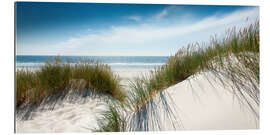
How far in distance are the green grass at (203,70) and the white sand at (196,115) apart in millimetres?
110

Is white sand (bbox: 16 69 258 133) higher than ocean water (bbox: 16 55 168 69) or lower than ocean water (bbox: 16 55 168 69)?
lower

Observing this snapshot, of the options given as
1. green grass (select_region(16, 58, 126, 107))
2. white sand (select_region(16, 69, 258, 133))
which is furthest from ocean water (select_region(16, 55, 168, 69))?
white sand (select_region(16, 69, 258, 133))

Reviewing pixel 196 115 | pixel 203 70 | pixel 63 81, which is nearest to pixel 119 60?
pixel 63 81

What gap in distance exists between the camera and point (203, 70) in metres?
2.04

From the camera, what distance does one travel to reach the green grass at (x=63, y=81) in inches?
86.9

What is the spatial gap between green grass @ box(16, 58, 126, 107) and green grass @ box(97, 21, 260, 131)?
61 cm

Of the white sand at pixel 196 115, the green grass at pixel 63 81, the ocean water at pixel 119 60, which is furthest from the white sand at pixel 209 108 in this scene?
the green grass at pixel 63 81

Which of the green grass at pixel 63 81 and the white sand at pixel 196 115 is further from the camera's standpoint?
the green grass at pixel 63 81

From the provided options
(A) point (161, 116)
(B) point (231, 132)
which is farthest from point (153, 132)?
(B) point (231, 132)

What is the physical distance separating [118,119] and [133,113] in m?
0.17

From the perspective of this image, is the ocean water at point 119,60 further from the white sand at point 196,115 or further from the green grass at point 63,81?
the white sand at point 196,115

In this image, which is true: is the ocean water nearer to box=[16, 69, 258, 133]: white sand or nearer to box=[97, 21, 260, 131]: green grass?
box=[97, 21, 260, 131]: green grass

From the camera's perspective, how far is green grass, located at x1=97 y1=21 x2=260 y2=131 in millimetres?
1796

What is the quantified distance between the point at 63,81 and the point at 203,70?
6.28 ft
